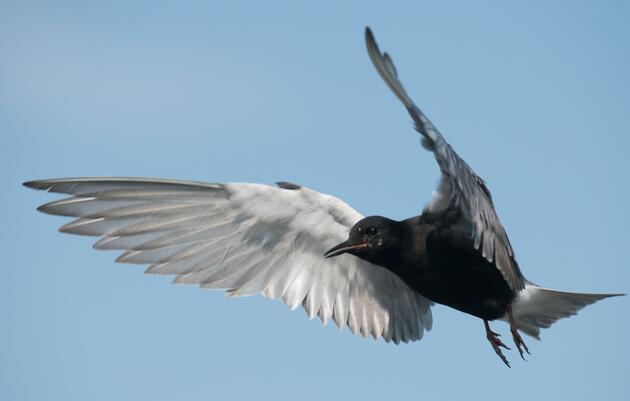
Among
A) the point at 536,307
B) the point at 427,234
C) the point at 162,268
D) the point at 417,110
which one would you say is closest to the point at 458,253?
the point at 427,234

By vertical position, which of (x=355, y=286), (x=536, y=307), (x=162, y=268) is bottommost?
(x=536, y=307)

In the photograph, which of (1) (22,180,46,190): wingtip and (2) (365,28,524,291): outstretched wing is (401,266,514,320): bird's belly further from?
Answer: (1) (22,180,46,190): wingtip

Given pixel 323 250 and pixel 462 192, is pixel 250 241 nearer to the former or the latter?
pixel 323 250

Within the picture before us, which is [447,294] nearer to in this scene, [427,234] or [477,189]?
[427,234]

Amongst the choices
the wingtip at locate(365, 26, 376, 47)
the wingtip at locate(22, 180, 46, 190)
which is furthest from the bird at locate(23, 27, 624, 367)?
the wingtip at locate(365, 26, 376, 47)

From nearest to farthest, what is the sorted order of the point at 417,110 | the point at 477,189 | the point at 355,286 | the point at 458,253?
the point at 417,110 < the point at 477,189 < the point at 458,253 < the point at 355,286
